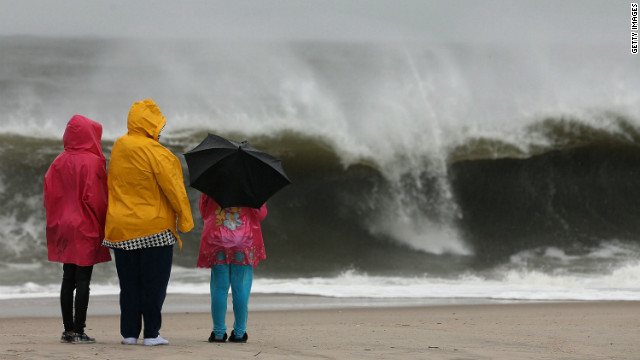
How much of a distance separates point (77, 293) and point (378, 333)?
2.08 m

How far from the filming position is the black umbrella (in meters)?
4.66

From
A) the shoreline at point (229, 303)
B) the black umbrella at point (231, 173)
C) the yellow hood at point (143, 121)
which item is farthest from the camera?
the shoreline at point (229, 303)

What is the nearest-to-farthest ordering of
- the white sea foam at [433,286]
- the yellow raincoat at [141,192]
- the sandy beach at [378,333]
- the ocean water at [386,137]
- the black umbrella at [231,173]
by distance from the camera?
the sandy beach at [378,333] → the yellow raincoat at [141,192] → the black umbrella at [231,173] → the white sea foam at [433,286] → the ocean water at [386,137]

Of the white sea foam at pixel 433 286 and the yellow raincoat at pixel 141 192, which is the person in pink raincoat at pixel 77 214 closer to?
the yellow raincoat at pixel 141 192

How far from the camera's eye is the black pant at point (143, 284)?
14.4ft

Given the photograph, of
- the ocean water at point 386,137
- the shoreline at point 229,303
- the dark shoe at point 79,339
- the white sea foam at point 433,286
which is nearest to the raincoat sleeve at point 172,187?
the dark shoe at point 79,339

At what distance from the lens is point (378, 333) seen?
5.64 metres

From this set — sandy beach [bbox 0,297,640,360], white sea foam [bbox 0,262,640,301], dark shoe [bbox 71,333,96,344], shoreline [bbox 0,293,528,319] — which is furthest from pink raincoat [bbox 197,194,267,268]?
white sea foam [bbox 0,262,640,301]

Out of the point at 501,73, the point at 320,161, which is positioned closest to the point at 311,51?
the point at 320,161

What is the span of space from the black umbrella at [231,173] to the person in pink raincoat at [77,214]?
0.52m

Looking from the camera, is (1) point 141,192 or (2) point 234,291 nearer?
(1) point 141,192

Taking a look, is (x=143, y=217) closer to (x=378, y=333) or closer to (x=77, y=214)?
(x=77, y=214)

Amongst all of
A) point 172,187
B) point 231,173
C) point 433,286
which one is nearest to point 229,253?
point 231,173

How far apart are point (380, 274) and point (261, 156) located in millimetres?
7667
